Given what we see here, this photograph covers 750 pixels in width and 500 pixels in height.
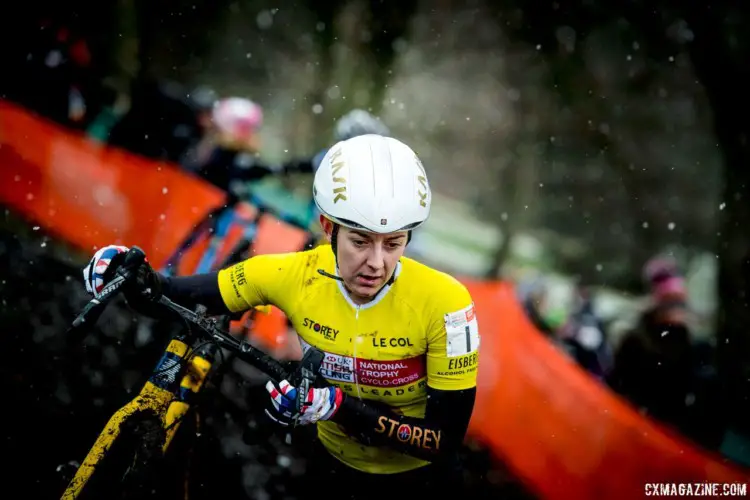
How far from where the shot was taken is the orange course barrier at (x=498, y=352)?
208 inches

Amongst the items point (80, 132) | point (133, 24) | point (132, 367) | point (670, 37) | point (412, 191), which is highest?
point (670, 37)

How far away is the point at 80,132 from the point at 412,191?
638cm

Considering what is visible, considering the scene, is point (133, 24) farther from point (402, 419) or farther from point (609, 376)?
point (402, 419)

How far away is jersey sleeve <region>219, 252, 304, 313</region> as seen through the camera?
9.93 ft

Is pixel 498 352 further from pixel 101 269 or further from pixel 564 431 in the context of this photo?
pixel 101 269

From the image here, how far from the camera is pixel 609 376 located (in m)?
6.32

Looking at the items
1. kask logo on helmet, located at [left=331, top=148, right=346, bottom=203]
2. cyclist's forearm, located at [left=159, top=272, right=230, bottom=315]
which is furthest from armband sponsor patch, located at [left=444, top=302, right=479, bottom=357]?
cyclist's forearm, located at [left=159, top=272, right=230, bottom=315]

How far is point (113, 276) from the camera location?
2.85 meters

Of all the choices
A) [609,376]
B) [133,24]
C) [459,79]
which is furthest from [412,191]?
[459,79]

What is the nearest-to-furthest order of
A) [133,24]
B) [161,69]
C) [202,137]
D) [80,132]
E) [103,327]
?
1. [103,327]
2. [80,132]
3. [202,137]
4. [133,24]
5. [161,69]

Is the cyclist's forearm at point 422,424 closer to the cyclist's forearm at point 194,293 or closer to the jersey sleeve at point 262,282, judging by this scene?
the jersey sleeve at point 262,282

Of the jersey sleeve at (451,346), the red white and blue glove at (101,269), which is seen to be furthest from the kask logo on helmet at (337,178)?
the red white and blue glove at (101,269)

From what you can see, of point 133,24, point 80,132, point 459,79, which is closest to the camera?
point 80,132

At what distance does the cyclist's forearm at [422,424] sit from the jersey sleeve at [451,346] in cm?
6
